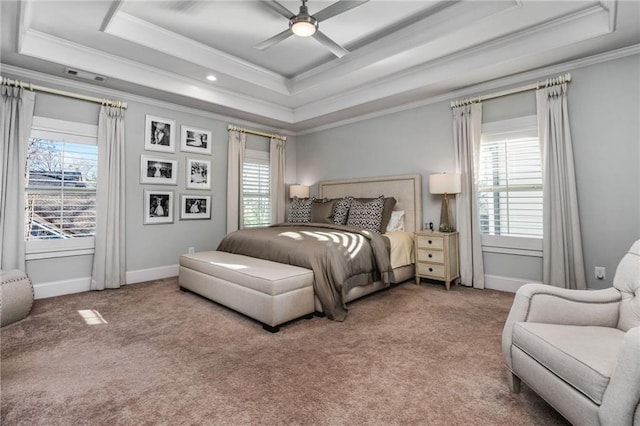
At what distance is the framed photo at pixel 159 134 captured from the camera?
4.45 metres

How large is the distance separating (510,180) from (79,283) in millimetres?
5406

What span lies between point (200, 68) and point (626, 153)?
4.73m

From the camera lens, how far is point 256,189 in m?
5.76

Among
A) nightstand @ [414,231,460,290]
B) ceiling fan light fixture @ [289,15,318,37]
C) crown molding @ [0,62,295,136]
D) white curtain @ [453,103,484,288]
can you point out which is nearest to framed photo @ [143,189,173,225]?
crown molding @ [0,62,295,136]

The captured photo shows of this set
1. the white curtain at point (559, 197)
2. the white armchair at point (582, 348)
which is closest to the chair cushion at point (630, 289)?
the white armchair at point (582, 348)

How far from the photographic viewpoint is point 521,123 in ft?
12.3

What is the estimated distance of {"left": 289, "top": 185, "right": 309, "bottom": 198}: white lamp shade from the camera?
5992 mm

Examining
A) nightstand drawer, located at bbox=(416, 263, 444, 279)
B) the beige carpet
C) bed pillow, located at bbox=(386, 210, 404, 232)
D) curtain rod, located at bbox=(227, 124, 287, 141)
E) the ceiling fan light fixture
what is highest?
the ceiling fan light fixture

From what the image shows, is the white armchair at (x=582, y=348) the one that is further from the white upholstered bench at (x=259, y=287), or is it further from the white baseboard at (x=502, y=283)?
the white baseboard at (x=502, y=283)

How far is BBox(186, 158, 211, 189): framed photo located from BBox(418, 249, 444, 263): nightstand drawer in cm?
339

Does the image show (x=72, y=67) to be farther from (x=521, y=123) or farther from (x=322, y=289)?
(x=521, y=123)

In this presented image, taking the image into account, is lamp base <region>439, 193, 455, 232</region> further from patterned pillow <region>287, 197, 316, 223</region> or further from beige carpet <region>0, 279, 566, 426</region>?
patterned pillow <region>287, 197, 316, 223</region>

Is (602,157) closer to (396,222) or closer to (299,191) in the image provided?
(396,222)

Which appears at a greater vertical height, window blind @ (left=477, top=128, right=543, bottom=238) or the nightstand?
window blind @ (left=477, top=128, right=543, bottom=238)
